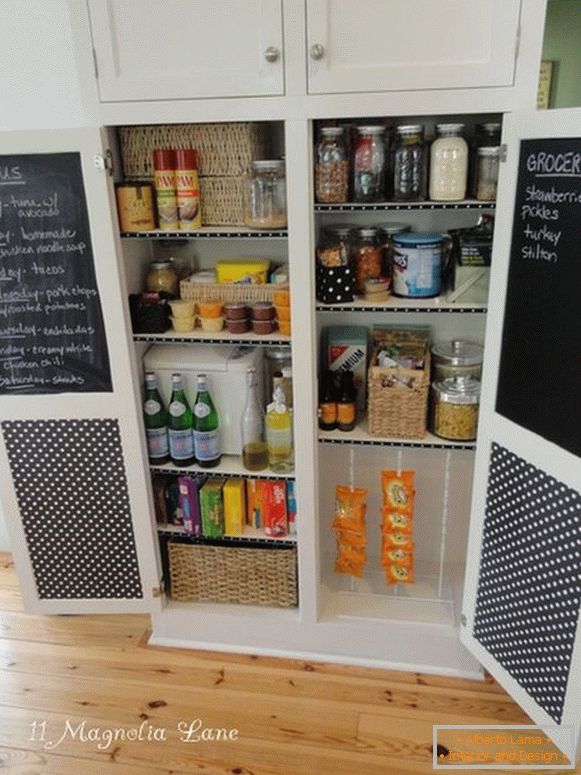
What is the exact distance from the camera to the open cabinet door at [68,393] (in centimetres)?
169

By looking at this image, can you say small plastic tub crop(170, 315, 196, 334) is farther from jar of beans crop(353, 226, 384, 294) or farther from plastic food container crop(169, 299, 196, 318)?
jar of beans crop(353, 226, 384, 294)

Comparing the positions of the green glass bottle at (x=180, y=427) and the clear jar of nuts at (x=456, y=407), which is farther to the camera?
the green glass bottle at (x=180, y=427)

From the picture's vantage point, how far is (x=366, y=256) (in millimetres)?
1818

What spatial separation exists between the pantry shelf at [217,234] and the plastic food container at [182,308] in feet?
0.67

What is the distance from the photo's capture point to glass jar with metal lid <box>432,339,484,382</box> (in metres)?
1.90

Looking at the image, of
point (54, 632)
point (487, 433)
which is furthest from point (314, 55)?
point (54, 632)

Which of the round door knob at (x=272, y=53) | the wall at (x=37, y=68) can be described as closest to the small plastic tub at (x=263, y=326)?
the round door knob at (x=272, y=53)

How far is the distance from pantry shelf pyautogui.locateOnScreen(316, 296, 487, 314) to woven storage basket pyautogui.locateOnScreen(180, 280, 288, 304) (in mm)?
178

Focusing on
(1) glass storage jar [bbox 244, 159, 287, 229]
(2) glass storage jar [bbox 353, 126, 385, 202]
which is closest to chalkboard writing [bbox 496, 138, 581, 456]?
(2) glass storage jar [bbox 353, 126, 385, 202]

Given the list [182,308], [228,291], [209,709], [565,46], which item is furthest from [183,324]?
[565,46]

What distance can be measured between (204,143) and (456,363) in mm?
992

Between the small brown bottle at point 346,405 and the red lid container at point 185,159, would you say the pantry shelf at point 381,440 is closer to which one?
the small brown bottle at point 346,405

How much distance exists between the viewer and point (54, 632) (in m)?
2.25

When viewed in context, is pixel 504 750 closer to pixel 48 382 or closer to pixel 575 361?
pixel 575 361
